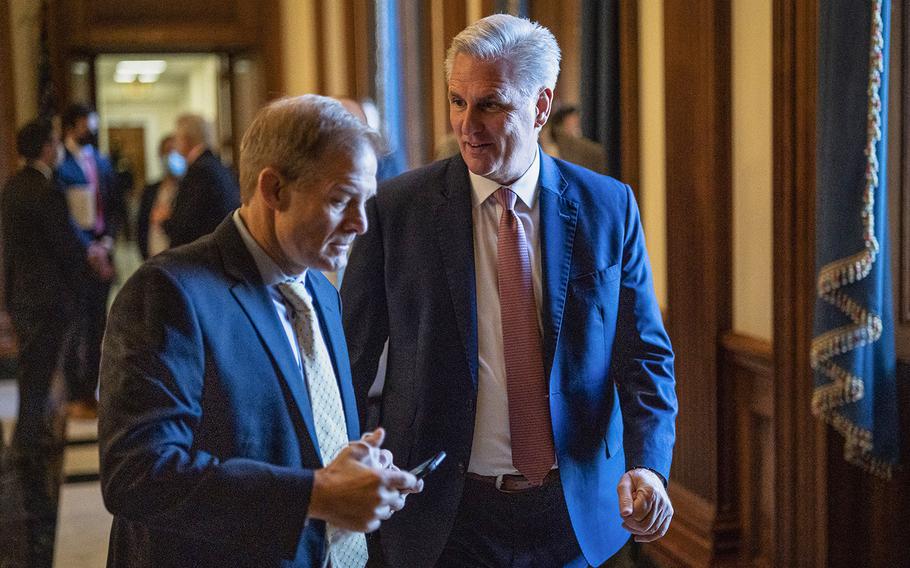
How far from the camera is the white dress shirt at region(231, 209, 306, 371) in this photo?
5.34 feet

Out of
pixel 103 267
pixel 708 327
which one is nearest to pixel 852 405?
pixel 708 327

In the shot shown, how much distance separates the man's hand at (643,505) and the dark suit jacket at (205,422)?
25.0 inches

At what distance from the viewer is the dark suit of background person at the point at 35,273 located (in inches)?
237

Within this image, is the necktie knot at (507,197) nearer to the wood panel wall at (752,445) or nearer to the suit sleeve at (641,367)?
the suit sleeve at (641,367)

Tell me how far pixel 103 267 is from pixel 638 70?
410 cm

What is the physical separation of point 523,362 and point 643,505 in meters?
0.35

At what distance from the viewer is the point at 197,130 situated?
588cm

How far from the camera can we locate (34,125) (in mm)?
6238

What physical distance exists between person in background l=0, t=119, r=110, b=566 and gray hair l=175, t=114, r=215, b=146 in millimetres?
809

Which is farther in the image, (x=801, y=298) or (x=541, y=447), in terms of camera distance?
(x=801, y=298)

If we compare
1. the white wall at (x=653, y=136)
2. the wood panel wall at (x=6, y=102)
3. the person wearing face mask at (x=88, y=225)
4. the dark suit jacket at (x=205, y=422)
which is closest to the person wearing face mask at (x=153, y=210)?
the person wearing face mask at (x=88, y=225)

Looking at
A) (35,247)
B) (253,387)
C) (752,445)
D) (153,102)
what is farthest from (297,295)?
(153,102)

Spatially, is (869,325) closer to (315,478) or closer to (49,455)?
(315,478)

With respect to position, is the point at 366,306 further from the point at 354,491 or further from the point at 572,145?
the point at 572,145
